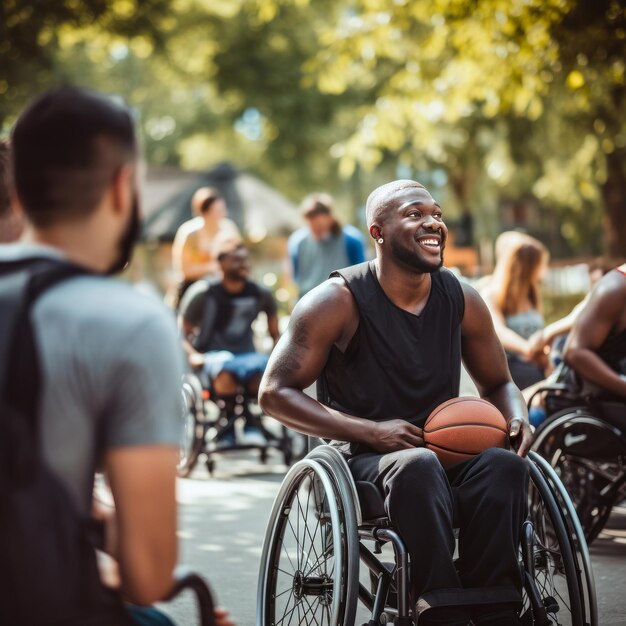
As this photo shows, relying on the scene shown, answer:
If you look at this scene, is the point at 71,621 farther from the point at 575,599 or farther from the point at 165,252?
the point at 165,252

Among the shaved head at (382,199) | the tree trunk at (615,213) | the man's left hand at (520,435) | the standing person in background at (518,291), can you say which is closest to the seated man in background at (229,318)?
the standing person in background at (518,291)

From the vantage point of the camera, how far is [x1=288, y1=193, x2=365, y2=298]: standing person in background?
10.9 m

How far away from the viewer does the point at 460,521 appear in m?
4.14

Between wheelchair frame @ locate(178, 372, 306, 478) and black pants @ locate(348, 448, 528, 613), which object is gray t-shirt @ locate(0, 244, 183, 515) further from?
wheelchair frame @ locate(178, 372, 306, 478)

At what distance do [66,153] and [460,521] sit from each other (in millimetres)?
2287

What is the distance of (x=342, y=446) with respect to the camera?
4.61m

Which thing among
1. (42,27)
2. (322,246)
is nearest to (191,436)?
(322,246)

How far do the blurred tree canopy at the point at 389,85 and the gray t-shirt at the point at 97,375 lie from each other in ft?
33.5

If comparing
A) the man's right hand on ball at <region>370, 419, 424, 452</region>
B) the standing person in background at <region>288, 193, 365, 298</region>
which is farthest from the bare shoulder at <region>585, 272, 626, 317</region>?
the standing person in background at <region>288, 193, 365, 298</region>

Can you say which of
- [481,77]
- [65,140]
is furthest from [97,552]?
[481,77]

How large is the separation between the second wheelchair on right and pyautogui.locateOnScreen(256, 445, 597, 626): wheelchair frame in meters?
1.97

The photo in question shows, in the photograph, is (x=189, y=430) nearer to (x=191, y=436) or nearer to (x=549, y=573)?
(x=191, y=436)

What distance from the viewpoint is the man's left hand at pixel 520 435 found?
4387mm

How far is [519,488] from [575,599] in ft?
1.23
